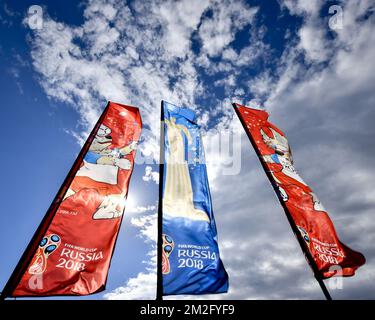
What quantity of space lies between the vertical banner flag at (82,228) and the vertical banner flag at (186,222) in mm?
1529

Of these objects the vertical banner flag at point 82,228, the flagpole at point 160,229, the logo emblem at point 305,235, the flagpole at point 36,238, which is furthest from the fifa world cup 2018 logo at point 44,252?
Result: the logo emblem at point 305,235

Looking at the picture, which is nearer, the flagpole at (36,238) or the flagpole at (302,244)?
the flagpole at (36,238)

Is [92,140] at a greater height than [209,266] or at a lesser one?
greater

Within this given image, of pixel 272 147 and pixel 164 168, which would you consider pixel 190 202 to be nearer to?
pixel 164 168

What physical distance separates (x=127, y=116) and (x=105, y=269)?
7182 mm

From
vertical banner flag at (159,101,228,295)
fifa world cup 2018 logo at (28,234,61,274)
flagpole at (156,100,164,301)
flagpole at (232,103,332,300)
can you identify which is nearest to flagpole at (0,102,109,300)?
fifa world cup 2018 logo at (28,234,61,274)

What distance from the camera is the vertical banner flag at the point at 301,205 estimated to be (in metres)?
8.76

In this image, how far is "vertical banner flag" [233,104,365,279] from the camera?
28.7ft

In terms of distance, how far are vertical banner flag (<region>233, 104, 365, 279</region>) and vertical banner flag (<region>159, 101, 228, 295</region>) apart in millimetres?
2441

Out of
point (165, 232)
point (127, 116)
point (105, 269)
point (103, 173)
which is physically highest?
point (127, 116)

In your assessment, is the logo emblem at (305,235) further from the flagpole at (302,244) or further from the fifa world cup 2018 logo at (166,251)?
the fifa world cup 2018 logo at (166,251)
